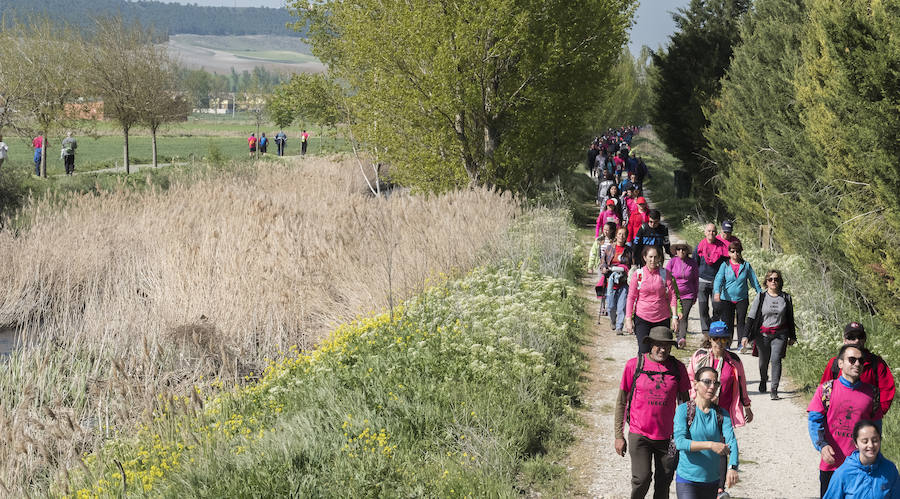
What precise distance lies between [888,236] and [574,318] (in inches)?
169

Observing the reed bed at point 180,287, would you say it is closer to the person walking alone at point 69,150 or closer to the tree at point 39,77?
the tree at point 39,77

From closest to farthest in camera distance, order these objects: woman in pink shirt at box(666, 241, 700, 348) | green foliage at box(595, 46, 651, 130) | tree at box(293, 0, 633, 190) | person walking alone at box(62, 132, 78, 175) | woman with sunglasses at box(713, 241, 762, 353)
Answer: woman with sunglasses at box(713, 241, 762, 353) < woman in pink shirt at box(666, 241, 700, 348) < tree at box(293, 0, 633, 190) < person walking alone at box(62, 132, 78, 175) < green foliage at box(595, 46, 651, 130)

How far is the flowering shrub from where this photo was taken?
23.2 feet

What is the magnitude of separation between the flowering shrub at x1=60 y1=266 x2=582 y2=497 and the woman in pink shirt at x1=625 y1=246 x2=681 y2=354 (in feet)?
3.75

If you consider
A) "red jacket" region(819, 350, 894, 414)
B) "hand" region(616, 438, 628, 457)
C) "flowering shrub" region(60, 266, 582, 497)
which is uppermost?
"red jacket" region(819, 350, 894, 414)

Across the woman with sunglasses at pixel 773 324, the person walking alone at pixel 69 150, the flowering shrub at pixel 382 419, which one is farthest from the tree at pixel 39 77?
the woman with sunglasses at pixel 773 324

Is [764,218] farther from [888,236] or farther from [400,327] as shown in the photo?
[400,327]

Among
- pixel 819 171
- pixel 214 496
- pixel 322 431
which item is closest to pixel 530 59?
pixel 819 171

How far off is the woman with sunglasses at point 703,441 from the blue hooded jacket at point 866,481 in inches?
28.6

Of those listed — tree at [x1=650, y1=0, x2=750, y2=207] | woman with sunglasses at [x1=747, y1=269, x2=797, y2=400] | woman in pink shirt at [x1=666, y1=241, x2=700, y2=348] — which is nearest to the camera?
woman with sunglasses at [x1=747, y1=269, x2=797, y2=400]

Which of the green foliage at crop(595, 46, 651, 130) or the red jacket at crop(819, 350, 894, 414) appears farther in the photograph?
the green foliage at crop(595, 46, 651, 130)

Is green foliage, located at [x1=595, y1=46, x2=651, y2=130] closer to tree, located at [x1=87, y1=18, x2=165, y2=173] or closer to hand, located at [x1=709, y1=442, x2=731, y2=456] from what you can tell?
tree, located at [x1=87, y1=18, x2=165, y2=173]

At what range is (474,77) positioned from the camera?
71.5 ft

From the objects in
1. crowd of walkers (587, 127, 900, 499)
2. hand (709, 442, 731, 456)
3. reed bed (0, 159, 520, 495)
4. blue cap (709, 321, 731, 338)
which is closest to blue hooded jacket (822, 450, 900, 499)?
crowd of walkers (587, 127, 900, 499)
